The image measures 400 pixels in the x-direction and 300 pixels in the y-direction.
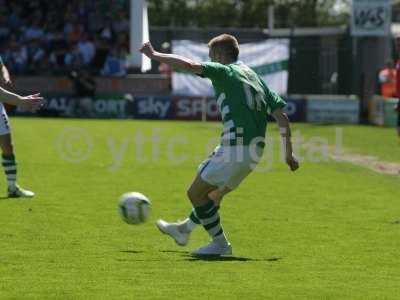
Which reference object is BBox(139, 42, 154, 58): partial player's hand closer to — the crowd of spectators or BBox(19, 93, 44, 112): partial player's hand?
BBox(19, 93, 44, 112): partial player's hand

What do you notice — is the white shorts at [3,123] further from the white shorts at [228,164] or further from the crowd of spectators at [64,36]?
the crowd of spectators at [64,36]

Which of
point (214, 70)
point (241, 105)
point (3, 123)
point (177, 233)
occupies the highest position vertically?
point (214, 70)

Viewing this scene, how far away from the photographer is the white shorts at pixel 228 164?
386 inches

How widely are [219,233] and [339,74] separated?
94.2 ft

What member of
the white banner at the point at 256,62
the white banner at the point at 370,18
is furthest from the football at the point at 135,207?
the white banner at the point at 256,62

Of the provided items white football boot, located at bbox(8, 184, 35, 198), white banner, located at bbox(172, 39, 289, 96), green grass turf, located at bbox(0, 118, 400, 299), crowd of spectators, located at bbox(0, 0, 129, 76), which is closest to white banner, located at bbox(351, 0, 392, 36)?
white banner, located at bbox(172, 39, 289, 96)

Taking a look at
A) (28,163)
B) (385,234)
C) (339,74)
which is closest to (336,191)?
(385,234)

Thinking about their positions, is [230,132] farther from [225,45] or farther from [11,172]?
[11,172]

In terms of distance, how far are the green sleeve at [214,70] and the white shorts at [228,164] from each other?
2.17 feet

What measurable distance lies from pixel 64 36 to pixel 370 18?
11.0 m

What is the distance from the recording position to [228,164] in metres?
9.84

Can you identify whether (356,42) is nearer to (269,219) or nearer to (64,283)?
(269,219)

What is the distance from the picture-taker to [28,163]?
64.8 feet

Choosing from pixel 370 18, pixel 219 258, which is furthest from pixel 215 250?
pixel 370 18
